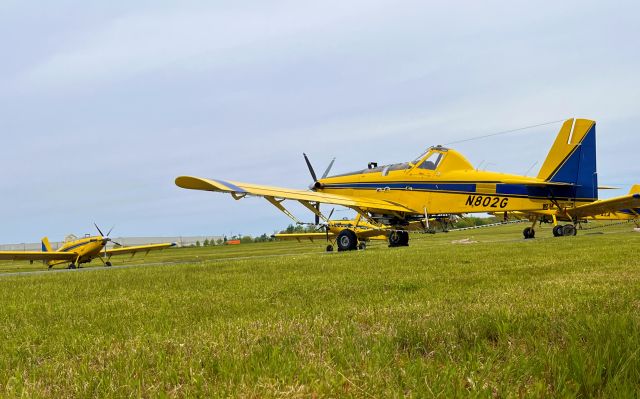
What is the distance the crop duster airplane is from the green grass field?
13.1 meters

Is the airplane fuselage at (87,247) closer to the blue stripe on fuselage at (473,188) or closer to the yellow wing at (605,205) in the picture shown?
the blue stripe on fuselage at (473,188)

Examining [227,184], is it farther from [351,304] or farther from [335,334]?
[335,334]

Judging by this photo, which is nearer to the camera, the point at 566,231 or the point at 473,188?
the point at 473,188

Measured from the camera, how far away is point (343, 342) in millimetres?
2750

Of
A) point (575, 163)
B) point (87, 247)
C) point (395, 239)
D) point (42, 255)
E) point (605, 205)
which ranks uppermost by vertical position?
point (575, 163)

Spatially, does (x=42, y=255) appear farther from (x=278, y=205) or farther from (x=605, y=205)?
(x=605, y=205)

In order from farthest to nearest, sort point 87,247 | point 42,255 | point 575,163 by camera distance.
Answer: point 42,255, point 87,247, point 575,163

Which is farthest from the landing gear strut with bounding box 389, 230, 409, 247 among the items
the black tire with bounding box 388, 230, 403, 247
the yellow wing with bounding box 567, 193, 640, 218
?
the yellow wing with bounding box 567, 193, 640, 218

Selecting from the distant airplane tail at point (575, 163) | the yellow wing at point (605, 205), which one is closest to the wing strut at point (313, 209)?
the distant airplane tail at point (575, 163)

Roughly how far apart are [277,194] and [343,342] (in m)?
16.5

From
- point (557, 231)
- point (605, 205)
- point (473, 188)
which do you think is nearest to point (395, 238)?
point (473, 188)

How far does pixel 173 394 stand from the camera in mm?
2031

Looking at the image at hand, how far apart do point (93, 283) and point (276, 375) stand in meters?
6.93

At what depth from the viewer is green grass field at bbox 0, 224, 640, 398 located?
203 cm
